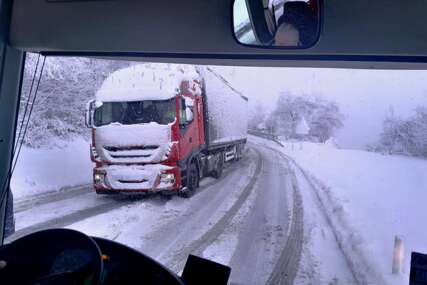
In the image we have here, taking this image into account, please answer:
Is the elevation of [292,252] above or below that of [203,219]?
below

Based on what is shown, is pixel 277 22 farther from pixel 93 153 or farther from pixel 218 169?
pixel 93 153

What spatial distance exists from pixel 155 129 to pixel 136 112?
0.21m

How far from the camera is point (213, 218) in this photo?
2.77 meters

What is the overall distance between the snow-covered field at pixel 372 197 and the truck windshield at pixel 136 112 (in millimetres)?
961

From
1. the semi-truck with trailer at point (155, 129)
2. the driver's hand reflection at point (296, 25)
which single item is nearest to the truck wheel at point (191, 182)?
the semi-truck with trailer at point (155, 129)

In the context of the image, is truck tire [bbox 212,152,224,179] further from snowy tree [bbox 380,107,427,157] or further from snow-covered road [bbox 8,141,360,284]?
snowy tree [bbox 380,107,427,157]

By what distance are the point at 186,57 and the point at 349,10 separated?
95 cm

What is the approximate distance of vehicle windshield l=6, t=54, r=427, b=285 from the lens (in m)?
2.32

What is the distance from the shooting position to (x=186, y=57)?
97.3 inches

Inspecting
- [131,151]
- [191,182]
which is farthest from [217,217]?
[131,151]

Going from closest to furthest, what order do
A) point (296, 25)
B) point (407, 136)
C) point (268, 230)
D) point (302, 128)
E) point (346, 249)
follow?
point (296, 25)
point (407, 136)
point (346, 249)
point (302, 128)
point (268, 230)

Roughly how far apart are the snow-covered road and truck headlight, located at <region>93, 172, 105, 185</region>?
67mm

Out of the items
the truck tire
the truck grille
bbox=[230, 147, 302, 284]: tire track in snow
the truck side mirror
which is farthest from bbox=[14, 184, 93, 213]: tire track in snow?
bbox=[230, 147, 302, 284]: tire track in snow

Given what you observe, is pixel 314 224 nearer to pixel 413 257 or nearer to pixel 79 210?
pixel 413 257
